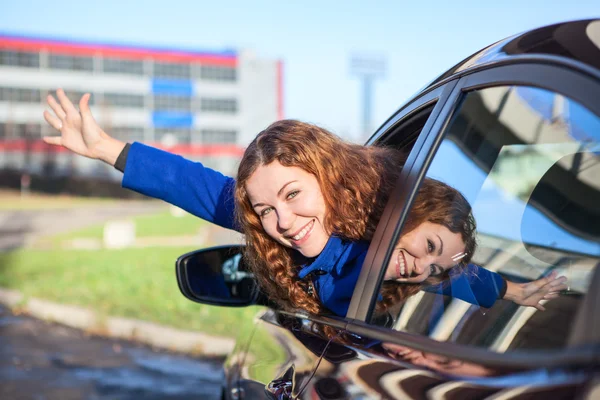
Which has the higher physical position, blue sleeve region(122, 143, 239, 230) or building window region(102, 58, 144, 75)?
building window region(102, 58, 144, 75)

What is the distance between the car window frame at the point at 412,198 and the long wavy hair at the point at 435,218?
0.02 metres

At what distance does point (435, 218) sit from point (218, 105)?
225 ft

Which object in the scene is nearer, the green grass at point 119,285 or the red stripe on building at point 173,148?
the green grass at point 119,285

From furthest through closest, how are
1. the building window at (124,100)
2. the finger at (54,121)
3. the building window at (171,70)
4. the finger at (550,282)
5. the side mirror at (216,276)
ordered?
the building window at (171,70) → the building window at (124,100) → the finger at (54,121) → the side mirror at (216,276) → the finger at (550,282)

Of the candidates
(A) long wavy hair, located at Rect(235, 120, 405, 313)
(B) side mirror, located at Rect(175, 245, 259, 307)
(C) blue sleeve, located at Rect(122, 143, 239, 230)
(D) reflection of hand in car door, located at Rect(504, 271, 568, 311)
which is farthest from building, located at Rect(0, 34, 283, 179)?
(D) reflection of hand in car door, located at Rect(504, 271, 568, 311)

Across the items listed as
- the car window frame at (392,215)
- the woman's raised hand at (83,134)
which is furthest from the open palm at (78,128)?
the car window frame at (392,215)

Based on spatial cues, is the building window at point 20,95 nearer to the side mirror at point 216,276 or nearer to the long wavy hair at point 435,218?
the side mirror at point 216,276

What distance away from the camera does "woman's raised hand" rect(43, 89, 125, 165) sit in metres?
2.99

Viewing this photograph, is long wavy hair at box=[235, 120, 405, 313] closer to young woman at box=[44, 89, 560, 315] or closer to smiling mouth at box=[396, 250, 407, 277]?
young woman at box=[44, 89, 560, 315]

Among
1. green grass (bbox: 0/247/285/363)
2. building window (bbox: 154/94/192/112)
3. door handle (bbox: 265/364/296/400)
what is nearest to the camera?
door handle (bbox: 265/364/296/400)

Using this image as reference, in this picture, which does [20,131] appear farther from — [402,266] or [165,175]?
[402,266]

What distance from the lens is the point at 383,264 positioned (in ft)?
5.98

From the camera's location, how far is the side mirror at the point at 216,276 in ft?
9.37

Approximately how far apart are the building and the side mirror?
179 feet
